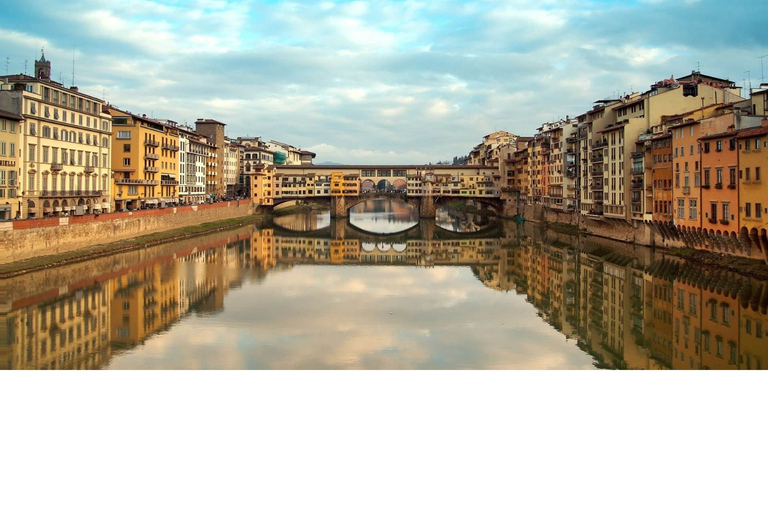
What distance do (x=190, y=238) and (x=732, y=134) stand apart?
24.1 m

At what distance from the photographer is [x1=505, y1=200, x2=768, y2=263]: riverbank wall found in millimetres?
20220

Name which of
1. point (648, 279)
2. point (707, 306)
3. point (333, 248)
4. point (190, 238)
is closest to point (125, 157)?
point (190, 238)

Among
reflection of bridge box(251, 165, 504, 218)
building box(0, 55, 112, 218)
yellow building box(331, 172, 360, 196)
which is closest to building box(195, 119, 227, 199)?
reflection of bridge box(251, 165, 504, 218)

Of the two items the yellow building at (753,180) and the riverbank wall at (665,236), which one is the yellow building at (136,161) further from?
the yellow building at (753,180)

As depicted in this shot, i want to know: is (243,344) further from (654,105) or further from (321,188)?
(321,188)

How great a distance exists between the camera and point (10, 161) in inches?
958

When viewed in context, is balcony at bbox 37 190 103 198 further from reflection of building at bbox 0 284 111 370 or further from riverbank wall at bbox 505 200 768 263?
riverbank wall at bbox 505 200 768 263

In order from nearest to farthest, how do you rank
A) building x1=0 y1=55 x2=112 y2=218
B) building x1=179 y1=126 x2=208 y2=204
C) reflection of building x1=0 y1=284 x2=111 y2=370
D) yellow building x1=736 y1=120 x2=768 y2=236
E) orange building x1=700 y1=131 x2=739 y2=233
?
reflection of building x1=0 y1=284 x2=111 y2=370, yellow building x1=736 y1=120 x2=768 y2=236, orange building x1=700 y1=131 x2=739 y2=233, building x1=0 y1=55 x2=112 y2=218, building x1=179 y1=126 x2=208 y2=204

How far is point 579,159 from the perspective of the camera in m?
37.3

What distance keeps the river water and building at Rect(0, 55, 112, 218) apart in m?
3.94

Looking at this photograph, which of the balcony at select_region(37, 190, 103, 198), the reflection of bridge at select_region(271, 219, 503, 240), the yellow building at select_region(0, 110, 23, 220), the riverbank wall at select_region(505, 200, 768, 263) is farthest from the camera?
the reflection of bridge at select_region(271, 219, 503, 240)

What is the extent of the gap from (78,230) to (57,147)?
5.23m

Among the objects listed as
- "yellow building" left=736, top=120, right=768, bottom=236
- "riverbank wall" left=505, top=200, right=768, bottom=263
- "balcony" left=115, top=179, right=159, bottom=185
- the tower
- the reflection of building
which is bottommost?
the reflection of building

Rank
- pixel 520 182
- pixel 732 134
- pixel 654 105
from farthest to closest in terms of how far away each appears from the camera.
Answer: pixel 520 182 → pixel 654 105 → pixel 732 134
